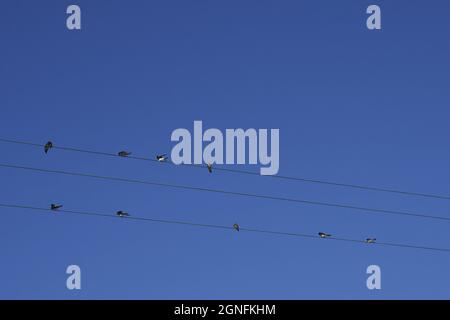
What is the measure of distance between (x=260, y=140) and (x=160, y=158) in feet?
22.8
